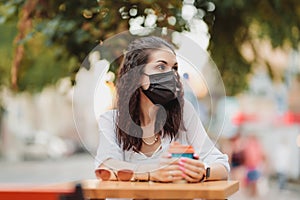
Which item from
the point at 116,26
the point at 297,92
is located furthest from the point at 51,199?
the point at 297,92

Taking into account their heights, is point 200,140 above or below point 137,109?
below

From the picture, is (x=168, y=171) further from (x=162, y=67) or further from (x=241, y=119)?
(x=241, y=119)

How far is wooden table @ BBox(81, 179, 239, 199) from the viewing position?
3133 mm

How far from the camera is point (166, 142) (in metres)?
3.57

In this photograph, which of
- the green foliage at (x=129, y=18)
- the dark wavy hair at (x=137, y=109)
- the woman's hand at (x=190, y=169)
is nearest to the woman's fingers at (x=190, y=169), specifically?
the woman's hand at (x=190, y=169)

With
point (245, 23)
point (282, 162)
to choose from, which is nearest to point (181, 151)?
point (245, 23)

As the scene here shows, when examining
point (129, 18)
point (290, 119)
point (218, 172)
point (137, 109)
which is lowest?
point (290, 119)

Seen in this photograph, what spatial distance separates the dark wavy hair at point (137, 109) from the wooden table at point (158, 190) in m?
0.28

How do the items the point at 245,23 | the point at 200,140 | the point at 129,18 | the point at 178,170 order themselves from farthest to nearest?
the point at 245,23, the point at 129,18, the point at 200,140, the point at 178,170

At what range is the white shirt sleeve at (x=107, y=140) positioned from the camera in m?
3.56

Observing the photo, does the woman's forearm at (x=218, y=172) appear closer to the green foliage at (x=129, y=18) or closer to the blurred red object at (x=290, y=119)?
Answer: the green foliage at (x=129, y=18)

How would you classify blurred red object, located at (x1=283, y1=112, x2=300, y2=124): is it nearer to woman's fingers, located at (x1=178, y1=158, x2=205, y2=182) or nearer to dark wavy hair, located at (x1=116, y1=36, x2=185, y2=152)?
dark wavy hair, located at (x1=116, y1=36, x2=185, y2=152)

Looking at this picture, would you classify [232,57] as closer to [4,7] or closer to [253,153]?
[4,7]

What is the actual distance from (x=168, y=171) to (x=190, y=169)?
88 mm
